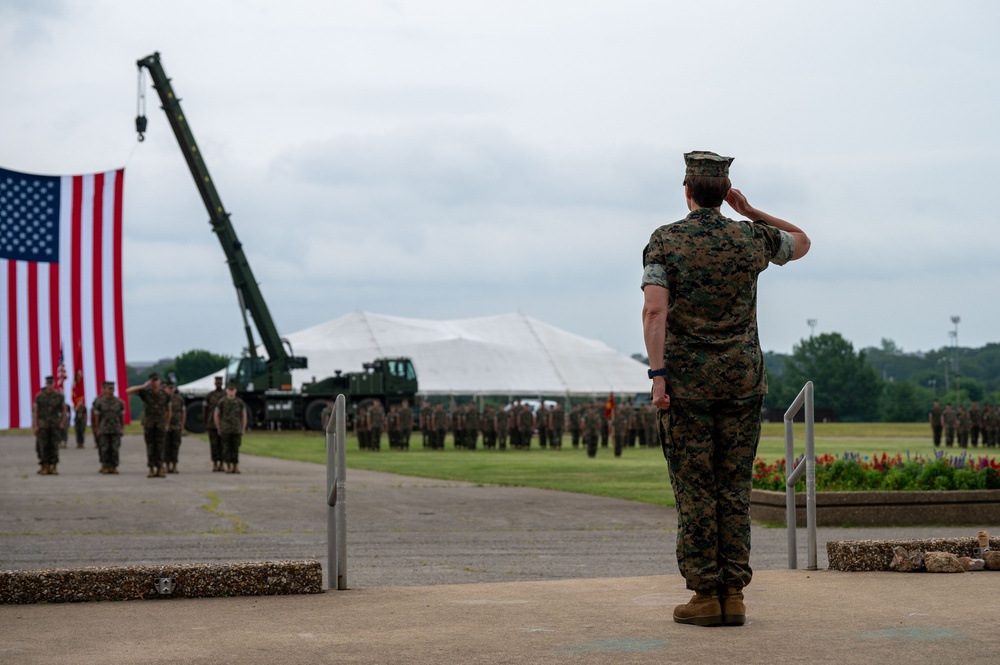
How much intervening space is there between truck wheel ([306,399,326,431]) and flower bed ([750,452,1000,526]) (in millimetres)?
35978

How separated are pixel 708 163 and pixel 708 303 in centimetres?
60

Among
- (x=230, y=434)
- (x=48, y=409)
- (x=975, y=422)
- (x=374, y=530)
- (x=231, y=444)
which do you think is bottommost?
(x=374, y=530)

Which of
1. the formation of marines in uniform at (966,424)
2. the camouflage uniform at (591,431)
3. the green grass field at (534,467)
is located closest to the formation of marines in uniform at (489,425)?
the camouflage uniform at (591,431)

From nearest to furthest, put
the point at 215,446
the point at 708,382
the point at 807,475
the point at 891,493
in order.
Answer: the point at 708,382, the point at 807,475, the point at 891,493, the point at 215,446

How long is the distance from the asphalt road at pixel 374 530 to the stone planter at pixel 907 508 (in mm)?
337

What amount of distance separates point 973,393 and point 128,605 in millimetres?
116499

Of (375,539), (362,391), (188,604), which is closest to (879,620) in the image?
(188,604)

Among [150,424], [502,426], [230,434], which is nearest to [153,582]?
[150,424]

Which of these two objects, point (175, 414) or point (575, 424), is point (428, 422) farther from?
point (175, 414)

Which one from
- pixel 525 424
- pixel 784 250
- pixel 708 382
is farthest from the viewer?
pixel 525 424

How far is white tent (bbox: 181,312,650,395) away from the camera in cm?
8600

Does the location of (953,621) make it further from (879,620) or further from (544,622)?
(544,622)

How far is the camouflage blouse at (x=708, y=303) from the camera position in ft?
17.9

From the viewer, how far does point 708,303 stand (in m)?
5.51
